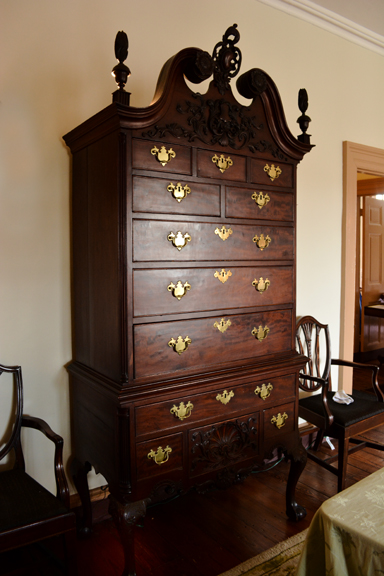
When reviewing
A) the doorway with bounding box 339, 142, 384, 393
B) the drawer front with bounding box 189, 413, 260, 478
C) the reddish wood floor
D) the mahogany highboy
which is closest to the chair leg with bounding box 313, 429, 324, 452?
the reddish wood floor

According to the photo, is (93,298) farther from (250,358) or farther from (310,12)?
(310,12)

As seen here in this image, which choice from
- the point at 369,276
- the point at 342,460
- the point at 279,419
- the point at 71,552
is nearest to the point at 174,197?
the point at 279,419

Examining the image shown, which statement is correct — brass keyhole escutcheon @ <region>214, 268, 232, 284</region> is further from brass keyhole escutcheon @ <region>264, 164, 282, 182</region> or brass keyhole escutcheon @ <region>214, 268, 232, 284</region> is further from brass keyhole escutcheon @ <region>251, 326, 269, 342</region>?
brass keyhole escutcheon @ <region>264, 164, 282, 182</region>

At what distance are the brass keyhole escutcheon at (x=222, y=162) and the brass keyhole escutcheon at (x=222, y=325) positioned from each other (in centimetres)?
78

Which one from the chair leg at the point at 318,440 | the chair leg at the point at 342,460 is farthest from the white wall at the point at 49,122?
the chair leg at the point at 318,440

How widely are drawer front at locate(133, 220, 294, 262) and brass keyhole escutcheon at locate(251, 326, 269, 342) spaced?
394mm

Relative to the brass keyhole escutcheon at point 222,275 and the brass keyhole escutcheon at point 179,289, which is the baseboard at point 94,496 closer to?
the brass keyhole escutcheon at point 179,289

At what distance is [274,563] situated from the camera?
2.28m

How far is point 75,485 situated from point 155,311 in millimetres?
1216

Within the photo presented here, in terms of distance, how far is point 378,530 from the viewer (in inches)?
51.0

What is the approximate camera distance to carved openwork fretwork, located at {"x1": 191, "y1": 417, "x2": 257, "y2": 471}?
226 cm

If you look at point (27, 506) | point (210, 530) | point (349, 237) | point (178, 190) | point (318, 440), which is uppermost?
point (178, 190)

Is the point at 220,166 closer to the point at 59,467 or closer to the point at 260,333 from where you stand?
the point at 260,333

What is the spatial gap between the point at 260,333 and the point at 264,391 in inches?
12.8
